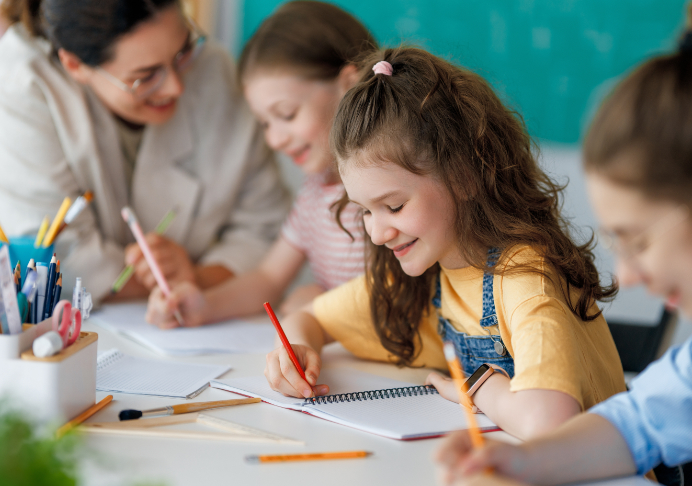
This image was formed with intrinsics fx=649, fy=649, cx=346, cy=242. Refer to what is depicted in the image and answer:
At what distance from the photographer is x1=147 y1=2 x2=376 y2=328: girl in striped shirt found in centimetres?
123

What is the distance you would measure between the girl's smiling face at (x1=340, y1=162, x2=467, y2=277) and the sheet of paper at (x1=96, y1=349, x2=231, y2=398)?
31 cm

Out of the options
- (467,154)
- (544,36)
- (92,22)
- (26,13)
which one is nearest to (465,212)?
(467,154)

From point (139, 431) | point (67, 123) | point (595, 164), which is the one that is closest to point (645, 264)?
point (595, 164)

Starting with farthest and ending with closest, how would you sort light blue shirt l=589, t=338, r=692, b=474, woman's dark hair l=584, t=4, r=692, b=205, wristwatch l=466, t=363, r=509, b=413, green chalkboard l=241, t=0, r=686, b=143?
green chalkboard l=241, t=0, r=686, b=143 → wristwatch l=466, t=363, r=509, b=413 → light blue shirt l=589, t=338, r=692, b=474 → woman's dark hair l=584, t=4, r=692, b=205

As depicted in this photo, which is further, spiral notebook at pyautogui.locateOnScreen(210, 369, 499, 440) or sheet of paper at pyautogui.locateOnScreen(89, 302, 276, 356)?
sheet of paper at pyautogui.locateOnScreen(89, 302, 276, 356)

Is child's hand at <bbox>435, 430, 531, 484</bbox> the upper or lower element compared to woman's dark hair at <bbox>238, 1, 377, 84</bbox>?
lower

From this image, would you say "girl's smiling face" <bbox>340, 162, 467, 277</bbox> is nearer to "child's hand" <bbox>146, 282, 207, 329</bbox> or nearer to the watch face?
the watch face

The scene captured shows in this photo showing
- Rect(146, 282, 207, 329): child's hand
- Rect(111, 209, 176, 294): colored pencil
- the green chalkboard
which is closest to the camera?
Rect(146, 282, 207, 329): child's hand

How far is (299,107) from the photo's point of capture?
126 cm

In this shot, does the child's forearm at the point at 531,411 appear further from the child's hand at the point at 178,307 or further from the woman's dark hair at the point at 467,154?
the child's hand at the point at 178,307

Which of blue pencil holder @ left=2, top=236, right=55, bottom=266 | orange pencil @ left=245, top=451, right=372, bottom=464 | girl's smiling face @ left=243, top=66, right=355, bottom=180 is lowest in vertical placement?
orange pencil @ left=245, top=451, right=372, bottom=464

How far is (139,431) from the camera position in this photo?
682 millimetres

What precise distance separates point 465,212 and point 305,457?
0.40 meters

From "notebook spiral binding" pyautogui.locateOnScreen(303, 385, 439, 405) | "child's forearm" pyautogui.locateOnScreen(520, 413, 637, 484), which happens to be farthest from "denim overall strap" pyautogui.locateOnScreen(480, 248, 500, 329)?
"child's forearm" pyautogui.locateOnScreen(520, 413, 637, 484)
